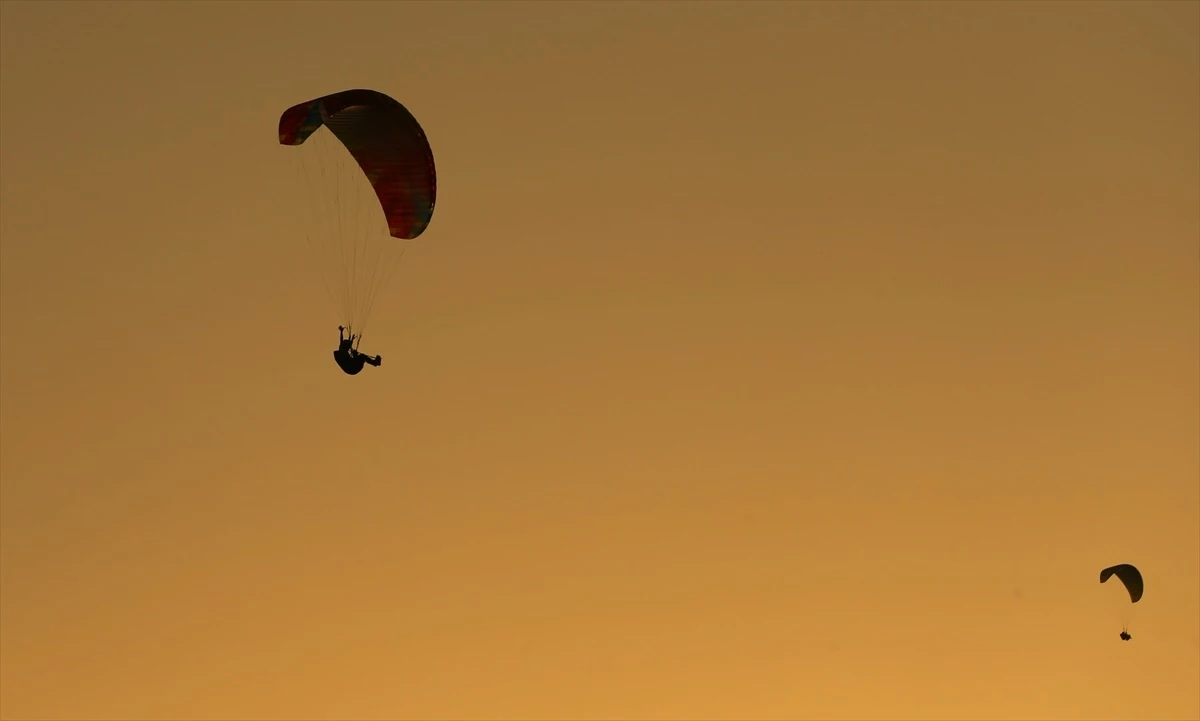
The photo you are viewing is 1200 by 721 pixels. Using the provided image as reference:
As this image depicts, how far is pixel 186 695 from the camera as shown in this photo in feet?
37.6

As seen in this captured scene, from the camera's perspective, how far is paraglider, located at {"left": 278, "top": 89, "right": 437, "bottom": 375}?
966cm

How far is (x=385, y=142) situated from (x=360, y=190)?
239cm

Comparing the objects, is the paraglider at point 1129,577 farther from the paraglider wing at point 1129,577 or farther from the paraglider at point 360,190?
the paraglider at point 360,190

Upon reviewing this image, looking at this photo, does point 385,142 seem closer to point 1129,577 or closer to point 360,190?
point 360,190

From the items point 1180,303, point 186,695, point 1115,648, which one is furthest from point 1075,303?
point 186,695

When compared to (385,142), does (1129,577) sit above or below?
below

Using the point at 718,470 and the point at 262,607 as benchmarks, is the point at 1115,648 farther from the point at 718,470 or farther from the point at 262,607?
the point at 262,607

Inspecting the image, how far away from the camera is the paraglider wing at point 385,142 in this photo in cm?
958

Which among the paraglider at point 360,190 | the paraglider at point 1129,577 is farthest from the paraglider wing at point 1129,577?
the paraglider at point 360,190

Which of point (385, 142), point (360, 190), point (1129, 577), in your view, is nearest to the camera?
point (385, 142)

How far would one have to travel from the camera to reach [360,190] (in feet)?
40.5

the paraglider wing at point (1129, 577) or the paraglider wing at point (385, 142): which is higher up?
the paraglider wing at point (385, 142)

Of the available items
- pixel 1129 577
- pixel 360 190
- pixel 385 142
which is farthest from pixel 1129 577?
pixel 360 190

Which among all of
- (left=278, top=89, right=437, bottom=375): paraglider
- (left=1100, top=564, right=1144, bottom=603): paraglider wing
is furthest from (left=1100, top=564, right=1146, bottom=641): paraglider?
(left=278, top=89, right=437, bottom=375): paraglider
